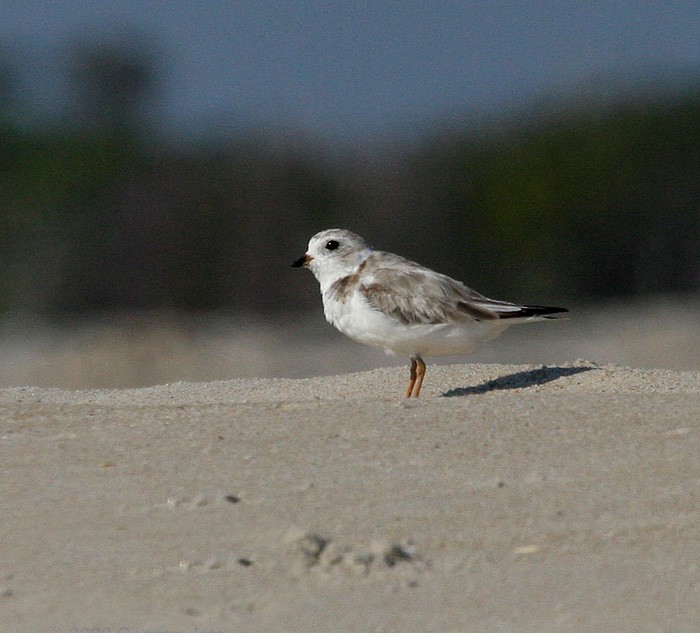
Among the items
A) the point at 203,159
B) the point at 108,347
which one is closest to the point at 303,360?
the point at 108,347

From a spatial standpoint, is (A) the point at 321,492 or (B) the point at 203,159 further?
(B) the point at 203,159

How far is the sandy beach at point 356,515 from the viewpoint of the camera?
13.9ft

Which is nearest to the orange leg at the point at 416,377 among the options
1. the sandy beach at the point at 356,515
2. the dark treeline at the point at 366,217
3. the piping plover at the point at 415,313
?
the piping plover at the point at 415,313

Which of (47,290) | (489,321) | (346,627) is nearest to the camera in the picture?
(346,627)

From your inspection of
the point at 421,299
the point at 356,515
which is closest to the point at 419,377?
the point at 421,299

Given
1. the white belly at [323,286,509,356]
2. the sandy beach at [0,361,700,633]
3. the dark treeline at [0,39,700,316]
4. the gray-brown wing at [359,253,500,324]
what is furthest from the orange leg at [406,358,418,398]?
the dark treeline at [0,39,700,316]

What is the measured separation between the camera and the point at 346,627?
407 centimetres

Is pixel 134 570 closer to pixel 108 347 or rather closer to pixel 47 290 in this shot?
pixel 108 347

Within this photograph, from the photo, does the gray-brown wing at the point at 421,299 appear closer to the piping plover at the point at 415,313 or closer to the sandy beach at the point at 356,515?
the piping plover at the point at 415,313

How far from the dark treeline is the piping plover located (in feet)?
78.0

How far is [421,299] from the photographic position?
8094 mm

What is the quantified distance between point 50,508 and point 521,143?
3475cm

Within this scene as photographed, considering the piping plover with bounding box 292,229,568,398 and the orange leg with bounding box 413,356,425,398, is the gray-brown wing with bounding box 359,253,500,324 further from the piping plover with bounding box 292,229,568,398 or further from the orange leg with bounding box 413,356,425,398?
the orange leg with bounding box 413,356,425,398

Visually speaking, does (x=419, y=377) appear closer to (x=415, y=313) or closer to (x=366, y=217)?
(x=415, y=313)
